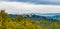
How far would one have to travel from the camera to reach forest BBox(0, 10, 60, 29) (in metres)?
10.5

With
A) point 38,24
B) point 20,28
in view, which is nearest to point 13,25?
point 20,28

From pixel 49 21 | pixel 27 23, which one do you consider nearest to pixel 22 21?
pixel 27 23

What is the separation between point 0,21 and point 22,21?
40.0 inches

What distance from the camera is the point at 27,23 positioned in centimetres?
1110

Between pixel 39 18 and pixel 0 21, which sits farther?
pixel 39 18

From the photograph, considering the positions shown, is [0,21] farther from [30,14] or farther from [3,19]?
[30,14]

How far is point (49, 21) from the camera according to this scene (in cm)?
1148

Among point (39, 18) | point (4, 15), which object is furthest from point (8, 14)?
point (39, 18)

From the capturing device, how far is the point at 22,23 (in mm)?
10969

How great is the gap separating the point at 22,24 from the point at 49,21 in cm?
112

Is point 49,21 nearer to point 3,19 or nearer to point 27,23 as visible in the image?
point 27,23

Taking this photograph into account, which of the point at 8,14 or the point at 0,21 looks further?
the point at 8,14

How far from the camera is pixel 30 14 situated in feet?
Answer: 37.4

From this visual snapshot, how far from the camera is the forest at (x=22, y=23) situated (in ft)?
34.5
